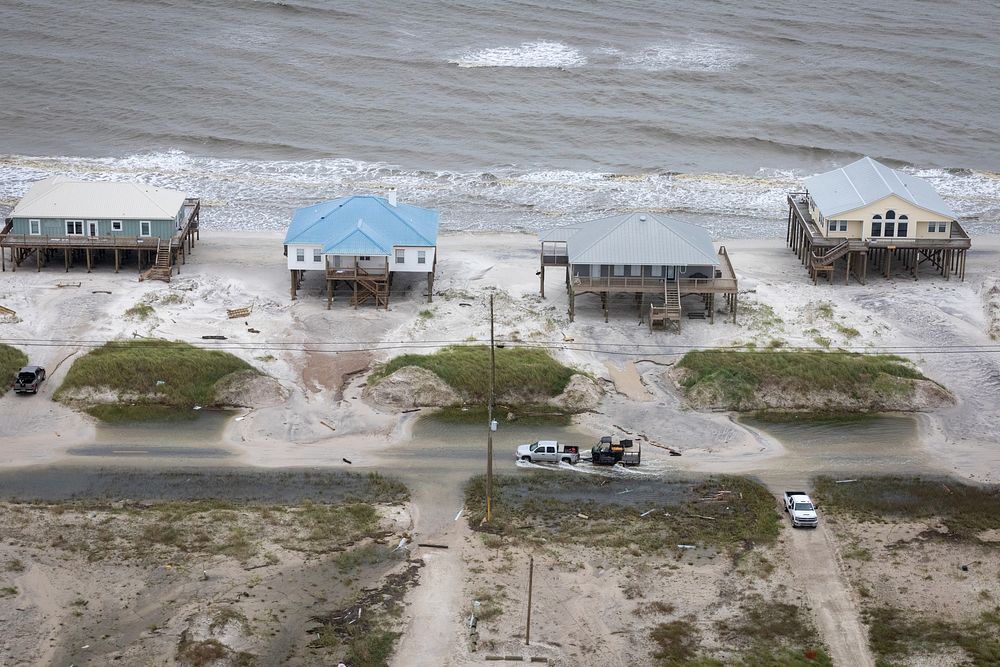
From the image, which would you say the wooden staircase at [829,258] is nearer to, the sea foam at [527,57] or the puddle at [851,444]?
the puddle at [851,444]

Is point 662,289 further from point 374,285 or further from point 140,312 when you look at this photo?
point 140,312

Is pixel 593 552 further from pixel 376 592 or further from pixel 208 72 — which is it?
pixel 208 72

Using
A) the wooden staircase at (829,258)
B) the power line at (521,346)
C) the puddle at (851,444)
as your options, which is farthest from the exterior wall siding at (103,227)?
the wooden staircase at (829,258)

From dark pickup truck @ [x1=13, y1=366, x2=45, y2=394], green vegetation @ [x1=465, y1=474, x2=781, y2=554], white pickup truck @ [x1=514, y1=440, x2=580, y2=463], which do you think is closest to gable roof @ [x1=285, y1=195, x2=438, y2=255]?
dark pickup truck @ [x1=13, y1=366, x2=45, y2=394]

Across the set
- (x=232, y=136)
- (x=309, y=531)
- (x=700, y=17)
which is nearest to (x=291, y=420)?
(x=309, y=531)

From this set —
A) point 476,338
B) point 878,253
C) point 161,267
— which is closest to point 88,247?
point 161,267
